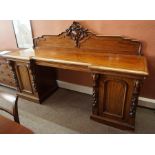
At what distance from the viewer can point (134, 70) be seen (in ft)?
4.74

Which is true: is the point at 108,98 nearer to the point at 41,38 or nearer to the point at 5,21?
the point at 41,38

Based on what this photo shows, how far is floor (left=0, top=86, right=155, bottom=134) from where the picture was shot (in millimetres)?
1817

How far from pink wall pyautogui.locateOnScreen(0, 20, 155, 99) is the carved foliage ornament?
0.23 feet

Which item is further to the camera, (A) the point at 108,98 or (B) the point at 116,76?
(A) the point at 108,98

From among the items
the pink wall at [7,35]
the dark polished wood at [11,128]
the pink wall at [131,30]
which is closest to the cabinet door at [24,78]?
the pink wall at [131,30]

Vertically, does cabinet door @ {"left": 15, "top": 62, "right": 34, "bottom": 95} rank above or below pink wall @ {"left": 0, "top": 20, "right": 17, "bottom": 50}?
below

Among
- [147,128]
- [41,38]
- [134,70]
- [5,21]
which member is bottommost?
[147,128]

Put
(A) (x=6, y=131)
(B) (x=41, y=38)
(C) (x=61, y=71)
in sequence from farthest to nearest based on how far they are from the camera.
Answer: (C) (x=61, y=71), (B) (x=41, y=38), (A) (x=6, y=131)

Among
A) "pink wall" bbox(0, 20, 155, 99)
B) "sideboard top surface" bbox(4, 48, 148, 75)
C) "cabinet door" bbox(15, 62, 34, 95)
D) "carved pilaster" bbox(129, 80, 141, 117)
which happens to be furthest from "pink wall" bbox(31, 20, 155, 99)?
"cabinet door" bbox(15, 62, 34, 95)

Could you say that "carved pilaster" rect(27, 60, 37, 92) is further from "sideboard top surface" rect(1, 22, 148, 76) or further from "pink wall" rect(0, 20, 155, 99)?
"pink wall" rect(0, 20, 155, 99)

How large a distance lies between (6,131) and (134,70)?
120 cm

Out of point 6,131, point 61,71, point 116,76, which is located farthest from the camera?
point 61,71

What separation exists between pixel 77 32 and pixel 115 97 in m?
1.08
